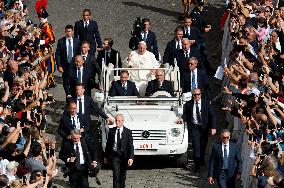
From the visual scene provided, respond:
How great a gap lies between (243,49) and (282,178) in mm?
8027

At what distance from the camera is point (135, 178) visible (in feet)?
65.3

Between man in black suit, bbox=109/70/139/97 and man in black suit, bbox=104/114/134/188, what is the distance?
243 cm

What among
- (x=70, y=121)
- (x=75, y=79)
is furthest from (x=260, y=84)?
(x=75, y=79)

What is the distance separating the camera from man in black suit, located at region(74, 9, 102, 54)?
25.6 metres

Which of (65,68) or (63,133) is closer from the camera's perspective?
(63,133)

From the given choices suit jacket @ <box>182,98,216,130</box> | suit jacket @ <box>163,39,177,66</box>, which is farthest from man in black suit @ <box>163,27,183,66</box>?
suit jacket @ <box>182,98,216,130</box>

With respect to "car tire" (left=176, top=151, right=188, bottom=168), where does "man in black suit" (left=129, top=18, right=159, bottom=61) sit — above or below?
above

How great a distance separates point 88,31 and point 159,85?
511cm

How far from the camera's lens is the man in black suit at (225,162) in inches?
706

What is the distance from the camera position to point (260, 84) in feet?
61.4

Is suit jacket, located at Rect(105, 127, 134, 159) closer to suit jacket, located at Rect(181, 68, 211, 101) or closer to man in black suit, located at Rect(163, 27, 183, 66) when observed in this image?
suit jacket, located at Rect(181, 68, 211, 101)

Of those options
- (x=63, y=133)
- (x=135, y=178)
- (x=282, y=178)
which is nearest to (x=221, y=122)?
(x=135, y=178)

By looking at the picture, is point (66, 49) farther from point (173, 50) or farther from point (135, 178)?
point (135, 178)

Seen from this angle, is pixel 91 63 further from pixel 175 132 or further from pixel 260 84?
pixel 260 84
